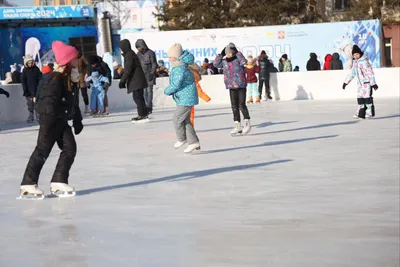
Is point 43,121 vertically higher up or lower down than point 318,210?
higher up

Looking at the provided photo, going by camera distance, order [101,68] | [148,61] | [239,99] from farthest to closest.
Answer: [101,68], [148,61], [239,99]

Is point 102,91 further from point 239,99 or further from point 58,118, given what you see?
point 58,118

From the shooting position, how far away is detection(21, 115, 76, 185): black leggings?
26.9 feet

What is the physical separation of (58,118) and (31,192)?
70cm

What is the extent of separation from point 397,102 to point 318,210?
53.5 ft

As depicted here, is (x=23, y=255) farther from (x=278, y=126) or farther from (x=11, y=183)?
(x=278, y=126)

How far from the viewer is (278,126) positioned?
16406 mm

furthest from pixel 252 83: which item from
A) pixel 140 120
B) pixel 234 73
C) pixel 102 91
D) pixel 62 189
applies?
pixel 62 189

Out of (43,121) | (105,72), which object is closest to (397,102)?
(105,72)

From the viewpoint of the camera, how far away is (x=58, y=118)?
8133mm

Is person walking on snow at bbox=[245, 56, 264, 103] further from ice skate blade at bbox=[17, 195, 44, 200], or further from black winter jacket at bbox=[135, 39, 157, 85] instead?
ice skate blade at bbox=[17, 195, 44, 200]

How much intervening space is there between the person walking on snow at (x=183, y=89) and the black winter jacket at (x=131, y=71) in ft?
17.8

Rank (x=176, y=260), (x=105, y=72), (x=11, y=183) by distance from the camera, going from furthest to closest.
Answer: (x=105, y=72) → (x=11, y=183) → (x=176, y=260)

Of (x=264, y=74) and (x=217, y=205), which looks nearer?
(x=217, y=205)
